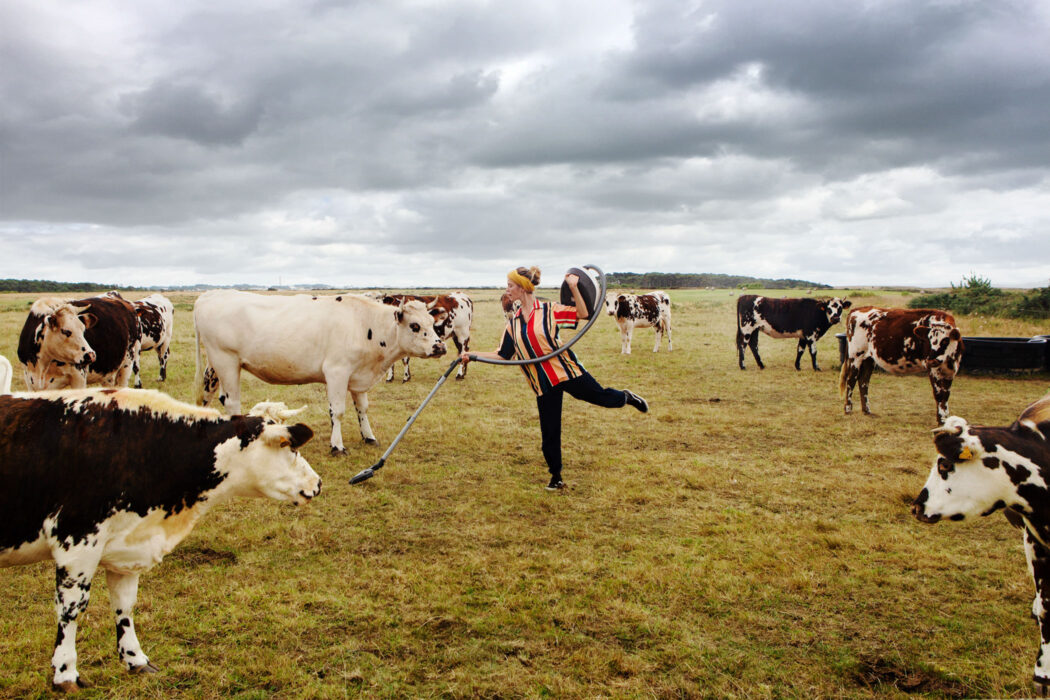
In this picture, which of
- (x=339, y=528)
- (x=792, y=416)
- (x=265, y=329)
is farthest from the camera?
(x=792, y=416)

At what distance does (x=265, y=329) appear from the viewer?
8.33 m

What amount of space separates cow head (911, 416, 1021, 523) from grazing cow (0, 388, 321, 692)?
359 centimetres

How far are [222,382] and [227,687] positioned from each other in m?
5.67

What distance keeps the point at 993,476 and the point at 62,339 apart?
10435 mm

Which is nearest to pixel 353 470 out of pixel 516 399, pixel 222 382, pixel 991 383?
pixel 222 382

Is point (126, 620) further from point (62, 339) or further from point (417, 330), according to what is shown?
point (62, 339)

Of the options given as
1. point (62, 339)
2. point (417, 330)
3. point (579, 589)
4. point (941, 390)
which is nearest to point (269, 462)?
point (579, 589)

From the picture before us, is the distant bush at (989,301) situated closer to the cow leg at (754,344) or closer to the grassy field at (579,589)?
the cow leg at (754,344)

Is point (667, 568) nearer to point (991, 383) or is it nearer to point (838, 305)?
point (991, 383)

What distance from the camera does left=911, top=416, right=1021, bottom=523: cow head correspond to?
10.8 feet

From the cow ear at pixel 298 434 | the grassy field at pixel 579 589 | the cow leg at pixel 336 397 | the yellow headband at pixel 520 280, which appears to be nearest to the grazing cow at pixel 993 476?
the grassy field at pixel 579 589

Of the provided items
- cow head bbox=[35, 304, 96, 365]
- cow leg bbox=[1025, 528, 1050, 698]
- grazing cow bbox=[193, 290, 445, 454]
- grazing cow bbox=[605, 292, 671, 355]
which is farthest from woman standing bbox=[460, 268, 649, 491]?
grazing cow bbox=[605, 292, 671, 355]

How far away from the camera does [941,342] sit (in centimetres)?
1005

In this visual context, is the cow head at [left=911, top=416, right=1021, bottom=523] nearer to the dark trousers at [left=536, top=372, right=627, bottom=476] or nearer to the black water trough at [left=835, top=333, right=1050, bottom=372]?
the dark trousers at [left=536, top=372, right=627, bottom=476]
